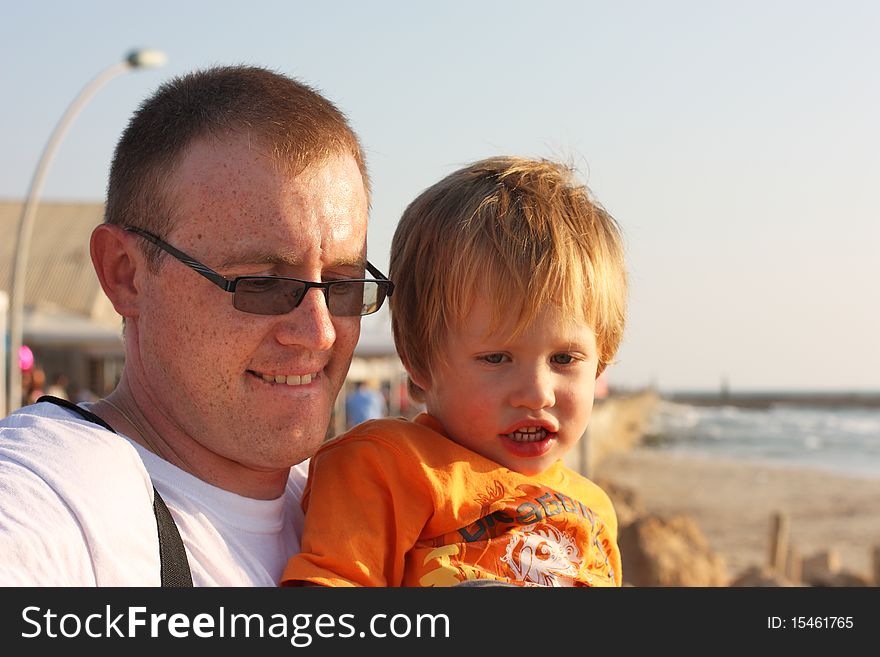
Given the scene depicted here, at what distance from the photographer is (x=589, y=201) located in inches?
113

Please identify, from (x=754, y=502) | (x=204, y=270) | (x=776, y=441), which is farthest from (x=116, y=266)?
(x=776, y=441)

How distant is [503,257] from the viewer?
261 centimetres

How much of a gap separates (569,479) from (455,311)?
0.57 meters

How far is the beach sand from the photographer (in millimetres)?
20328

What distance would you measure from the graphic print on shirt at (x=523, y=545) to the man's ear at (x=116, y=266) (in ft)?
3.05

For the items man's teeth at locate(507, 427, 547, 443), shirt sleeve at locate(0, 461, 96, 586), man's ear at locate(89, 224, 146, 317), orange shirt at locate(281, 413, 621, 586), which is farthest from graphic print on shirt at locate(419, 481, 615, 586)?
man's ear at locate(89, 224, 146, 317)

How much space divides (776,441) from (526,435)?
5618cm

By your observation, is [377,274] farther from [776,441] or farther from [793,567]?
[776,441]

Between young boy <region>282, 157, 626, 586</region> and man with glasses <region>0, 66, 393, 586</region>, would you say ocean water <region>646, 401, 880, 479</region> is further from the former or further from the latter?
man with glasses <region>0, 66, 393, 586</region>

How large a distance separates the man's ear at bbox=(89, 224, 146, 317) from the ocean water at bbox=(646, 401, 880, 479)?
36.0 m

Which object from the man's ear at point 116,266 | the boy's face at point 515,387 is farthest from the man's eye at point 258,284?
the boy's face at point 515,387

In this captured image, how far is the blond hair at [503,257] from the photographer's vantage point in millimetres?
2590
